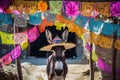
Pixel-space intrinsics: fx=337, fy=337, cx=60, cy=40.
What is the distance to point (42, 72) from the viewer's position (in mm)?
5504

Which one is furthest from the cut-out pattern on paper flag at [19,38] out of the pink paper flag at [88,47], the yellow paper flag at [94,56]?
the yellow paper flag at [94,56]

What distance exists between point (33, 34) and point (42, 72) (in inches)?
26.1

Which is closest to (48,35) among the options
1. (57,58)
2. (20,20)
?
(57,58)

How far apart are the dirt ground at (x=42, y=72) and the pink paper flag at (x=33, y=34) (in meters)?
0.45

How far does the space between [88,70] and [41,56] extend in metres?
0.80

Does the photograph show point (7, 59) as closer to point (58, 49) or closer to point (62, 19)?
point (58, 49)

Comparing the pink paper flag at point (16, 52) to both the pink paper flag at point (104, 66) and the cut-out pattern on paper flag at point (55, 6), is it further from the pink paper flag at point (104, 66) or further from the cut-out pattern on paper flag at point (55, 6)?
the pink paper flag at point (104, 66)

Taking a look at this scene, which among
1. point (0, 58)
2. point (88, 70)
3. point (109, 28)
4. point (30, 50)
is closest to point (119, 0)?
point (109, 28)

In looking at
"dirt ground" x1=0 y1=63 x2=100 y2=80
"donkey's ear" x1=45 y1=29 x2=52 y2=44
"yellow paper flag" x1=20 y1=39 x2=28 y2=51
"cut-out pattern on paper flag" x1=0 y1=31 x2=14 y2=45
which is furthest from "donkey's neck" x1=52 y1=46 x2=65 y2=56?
"cut-out pattern on paper flag" x1=0 y1=31 x2=14 y2=45

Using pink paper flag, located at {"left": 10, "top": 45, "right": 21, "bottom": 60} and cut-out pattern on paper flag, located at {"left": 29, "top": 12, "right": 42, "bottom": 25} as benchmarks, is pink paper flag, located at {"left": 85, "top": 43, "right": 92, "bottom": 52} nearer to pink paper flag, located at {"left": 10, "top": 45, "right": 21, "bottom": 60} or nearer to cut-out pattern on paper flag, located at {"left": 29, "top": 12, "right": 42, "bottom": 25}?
cut-out pattern on paper flag, located at {"left": 29, "top": 12, "right": 42, "bottom": 25}

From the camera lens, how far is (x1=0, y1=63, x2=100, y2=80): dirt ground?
548cm

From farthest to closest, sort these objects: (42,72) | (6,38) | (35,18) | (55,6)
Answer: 1. (42,72)
2. (6,38)
3. (35,18)
4. (55,6)

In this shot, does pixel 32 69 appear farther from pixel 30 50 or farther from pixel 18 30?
pixel 18 30

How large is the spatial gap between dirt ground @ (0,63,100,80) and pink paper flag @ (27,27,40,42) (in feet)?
1.48
